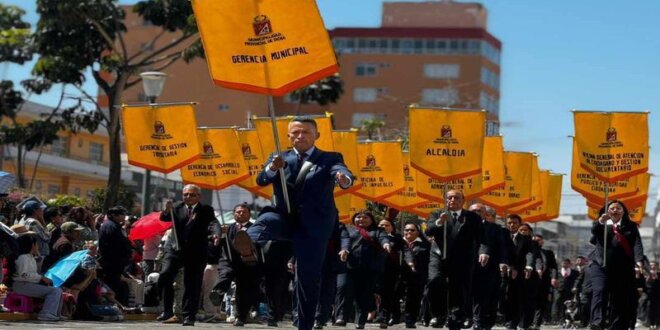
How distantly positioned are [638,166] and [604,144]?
75 centimetres

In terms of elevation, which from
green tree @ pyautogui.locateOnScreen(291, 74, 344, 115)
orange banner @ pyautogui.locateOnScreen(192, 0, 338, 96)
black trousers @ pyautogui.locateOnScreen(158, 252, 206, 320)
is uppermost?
green tree @ pyautogui.locateOnScreen(291, 74, 344, 115)

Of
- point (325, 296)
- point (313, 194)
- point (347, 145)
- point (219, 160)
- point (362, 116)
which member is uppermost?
point (362, 116)

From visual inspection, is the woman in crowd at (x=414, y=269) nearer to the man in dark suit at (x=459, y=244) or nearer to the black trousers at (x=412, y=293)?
the black trousers at (x=412, y=293)

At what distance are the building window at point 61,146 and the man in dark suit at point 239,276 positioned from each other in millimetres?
51833

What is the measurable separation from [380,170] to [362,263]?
6.90m

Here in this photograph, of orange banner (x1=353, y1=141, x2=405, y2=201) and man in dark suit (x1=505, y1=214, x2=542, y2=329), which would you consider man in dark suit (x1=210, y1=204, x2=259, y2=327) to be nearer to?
man in dark suit (x1=505, y1=214, x2=542, y2=329)

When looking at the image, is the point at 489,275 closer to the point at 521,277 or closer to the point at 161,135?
the point at 521,277

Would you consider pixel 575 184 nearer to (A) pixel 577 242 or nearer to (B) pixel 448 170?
(B) pixel 448 170

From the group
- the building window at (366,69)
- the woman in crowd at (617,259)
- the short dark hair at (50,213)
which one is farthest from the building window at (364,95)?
the woman in crowd at (617,259)

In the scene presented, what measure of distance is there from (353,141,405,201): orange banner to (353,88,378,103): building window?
81280mm

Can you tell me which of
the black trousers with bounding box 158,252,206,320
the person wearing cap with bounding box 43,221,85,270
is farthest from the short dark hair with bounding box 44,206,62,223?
the black trousers with bounding box 158,252,206,320

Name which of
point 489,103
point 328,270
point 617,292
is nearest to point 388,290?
point 328,270

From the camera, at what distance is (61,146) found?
73000 mm

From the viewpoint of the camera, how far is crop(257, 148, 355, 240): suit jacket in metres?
12.3
